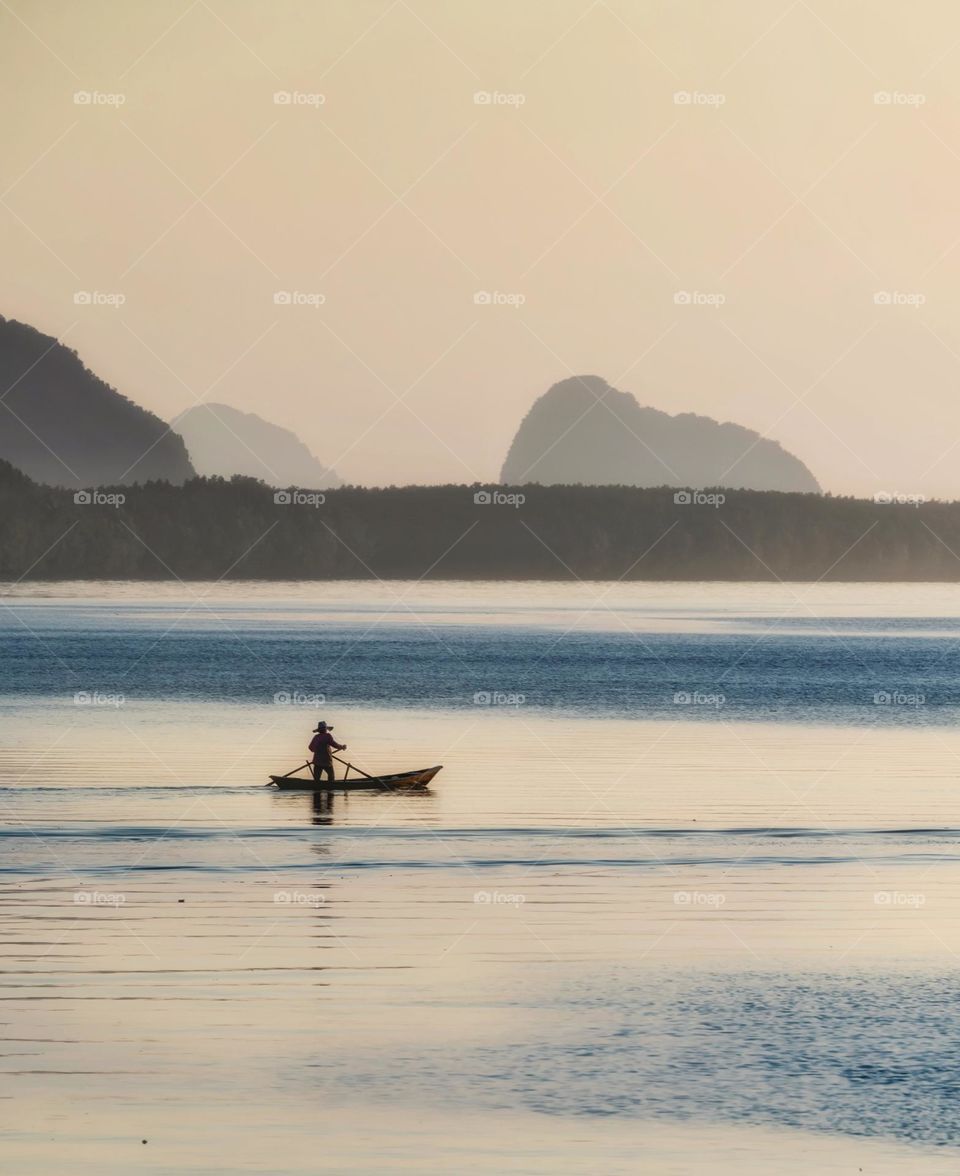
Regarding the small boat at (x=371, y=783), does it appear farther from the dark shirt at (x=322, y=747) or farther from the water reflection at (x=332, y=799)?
the dark shirt at (x=322, y=747)

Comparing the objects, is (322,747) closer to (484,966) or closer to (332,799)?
(332,799)

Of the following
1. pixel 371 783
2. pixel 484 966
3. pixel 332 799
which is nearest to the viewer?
pixel 484 966

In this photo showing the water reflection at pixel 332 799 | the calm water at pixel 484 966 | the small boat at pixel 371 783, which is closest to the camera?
the calm water at pixel 484 966

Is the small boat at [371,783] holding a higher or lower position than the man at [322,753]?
lower

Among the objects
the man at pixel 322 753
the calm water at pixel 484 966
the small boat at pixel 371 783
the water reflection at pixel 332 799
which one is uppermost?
the man at pixel 322 753

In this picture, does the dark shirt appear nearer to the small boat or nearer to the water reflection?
the small boat

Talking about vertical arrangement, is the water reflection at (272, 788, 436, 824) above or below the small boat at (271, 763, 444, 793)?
below

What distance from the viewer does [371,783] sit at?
45.8 meters

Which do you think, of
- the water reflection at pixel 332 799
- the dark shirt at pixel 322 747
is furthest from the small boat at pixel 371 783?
the dark shirt at pixel 322 747

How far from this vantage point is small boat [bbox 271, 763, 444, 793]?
4459cm

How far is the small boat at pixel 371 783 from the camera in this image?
4459cm

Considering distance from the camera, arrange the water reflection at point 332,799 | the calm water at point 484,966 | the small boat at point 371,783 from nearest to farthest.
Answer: the calm water at point 484,966 < the water reflection at point 332,799 < the small boat at point 371,783

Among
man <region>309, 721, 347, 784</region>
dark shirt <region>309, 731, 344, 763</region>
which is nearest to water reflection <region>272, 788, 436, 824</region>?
man <region>309, 721, 347, 784</region>

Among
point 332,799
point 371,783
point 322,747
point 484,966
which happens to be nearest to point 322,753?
point 322,747
